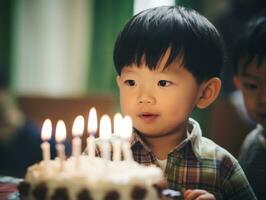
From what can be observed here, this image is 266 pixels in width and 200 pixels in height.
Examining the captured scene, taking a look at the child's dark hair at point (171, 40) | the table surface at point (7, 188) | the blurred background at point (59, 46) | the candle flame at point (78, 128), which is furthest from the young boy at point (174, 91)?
the blurred background at point (59, 46)

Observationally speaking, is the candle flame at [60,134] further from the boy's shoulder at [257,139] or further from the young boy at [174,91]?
the boy's shoulder at [257,139]

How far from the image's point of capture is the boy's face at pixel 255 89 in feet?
6.08

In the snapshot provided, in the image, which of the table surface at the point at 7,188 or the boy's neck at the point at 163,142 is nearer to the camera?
the table surface at the point at 7,188

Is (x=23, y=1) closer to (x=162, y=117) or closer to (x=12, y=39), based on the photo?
(x=12, y=39)

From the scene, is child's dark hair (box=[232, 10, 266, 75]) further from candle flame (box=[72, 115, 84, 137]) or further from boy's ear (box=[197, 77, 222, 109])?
candle flame (box=[72, 115, 84, 137])

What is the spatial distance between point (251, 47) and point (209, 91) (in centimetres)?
42

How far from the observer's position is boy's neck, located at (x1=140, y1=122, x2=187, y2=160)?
5.15 feet

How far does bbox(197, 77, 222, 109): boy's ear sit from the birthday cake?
1.51 ft

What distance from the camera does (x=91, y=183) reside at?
1121 millimetres

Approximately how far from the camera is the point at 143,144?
1.56 metres

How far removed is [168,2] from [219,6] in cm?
181

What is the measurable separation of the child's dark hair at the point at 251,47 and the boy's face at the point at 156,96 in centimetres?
45

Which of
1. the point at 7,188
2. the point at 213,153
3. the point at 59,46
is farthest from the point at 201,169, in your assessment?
the point at 59,46

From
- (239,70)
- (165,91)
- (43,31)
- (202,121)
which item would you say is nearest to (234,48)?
(239,70)
